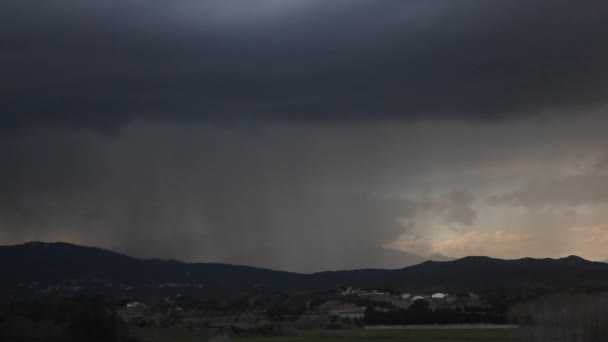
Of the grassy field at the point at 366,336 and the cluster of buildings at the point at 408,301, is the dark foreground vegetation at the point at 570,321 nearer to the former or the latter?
the grassy field at the point at 366,336

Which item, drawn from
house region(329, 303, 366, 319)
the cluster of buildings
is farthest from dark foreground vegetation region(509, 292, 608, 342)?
house region(329, 303, 366, 319)

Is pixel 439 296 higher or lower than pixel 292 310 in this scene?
higher

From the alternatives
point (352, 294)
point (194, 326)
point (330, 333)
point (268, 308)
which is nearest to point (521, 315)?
point (330, 333)

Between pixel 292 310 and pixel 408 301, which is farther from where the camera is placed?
pixel 408 301

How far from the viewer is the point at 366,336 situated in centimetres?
12194

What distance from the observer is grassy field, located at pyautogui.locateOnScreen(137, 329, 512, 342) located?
372 feet

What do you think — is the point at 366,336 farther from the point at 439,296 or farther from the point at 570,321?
the point at 439,296

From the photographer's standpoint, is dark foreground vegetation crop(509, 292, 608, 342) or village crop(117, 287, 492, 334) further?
village crop(117, 287, 492, 334)

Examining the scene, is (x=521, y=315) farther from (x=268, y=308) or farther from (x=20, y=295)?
(x=20, y=295)

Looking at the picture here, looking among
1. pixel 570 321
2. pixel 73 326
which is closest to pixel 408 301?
pixel 570 321

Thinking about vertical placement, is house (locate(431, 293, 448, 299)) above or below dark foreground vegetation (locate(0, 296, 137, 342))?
above

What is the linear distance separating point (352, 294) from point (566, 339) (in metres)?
116

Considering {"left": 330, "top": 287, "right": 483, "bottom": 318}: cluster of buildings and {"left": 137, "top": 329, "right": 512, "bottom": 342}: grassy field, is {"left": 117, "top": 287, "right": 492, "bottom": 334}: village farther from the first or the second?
{"left": 137, "top": 329, "right": 512, "bottom": 342}: grassy field

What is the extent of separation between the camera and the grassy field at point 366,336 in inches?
4469
